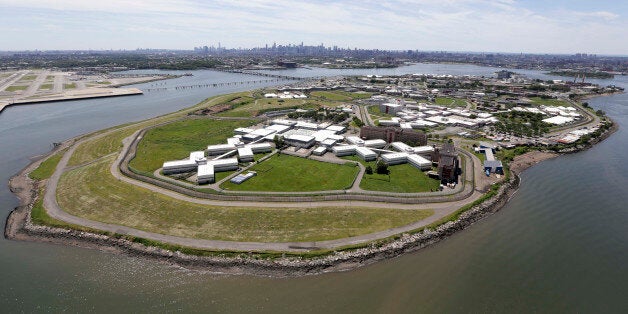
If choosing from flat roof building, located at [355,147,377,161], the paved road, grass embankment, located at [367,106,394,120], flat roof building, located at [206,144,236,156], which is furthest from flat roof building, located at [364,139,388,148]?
grass embankment, located at [367,106,394,120]

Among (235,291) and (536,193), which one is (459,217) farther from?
(235,291)

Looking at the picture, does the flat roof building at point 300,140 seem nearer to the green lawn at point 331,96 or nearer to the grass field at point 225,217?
the grass field at point 225,217

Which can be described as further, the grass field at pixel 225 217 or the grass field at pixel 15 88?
the grass field at pixel 15 88

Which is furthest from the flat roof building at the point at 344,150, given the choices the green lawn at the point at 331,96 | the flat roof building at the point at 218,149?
the green lawn at the point at 331,96

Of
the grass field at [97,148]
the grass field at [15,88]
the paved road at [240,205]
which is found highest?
the grass field at [15,88]

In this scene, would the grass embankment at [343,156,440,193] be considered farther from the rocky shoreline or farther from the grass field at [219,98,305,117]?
the grass field at [219,98,305,117]

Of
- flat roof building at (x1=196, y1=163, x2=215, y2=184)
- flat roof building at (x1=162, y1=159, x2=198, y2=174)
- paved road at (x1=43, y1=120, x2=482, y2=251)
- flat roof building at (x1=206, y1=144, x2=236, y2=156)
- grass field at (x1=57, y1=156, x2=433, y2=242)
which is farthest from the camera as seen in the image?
flat roof building at (x1=206, y1=144, x2=236, y2=156)

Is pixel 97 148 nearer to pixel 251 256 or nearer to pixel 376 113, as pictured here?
pixel 251 256
